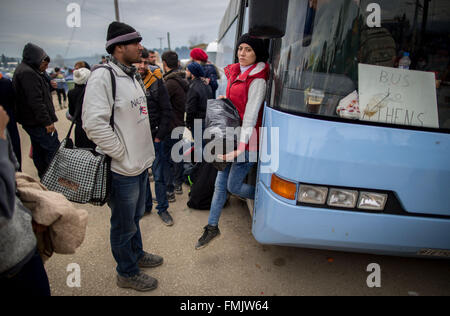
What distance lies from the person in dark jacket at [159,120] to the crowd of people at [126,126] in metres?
0.01

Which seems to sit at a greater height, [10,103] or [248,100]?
[248,100]

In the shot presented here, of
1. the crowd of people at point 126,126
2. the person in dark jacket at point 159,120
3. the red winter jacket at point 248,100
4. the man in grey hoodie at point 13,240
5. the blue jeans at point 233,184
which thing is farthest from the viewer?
the person in dark jacket at point 159,120

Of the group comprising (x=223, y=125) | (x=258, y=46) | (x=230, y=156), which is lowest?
(x=230, y=156)

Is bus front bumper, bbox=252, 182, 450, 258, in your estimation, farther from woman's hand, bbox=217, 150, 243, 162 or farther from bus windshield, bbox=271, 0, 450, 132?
bus windshield, bbox=271, 0, 450, 132

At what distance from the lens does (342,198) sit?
1896mm

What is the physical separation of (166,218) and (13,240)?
7.64 ft

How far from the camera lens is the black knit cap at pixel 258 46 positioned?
250cm

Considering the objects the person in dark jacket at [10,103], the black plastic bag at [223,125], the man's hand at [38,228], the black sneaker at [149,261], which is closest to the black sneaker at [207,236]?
the black sneaker at [149,261]

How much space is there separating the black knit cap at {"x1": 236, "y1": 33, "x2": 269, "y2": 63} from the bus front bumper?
1.41 meters

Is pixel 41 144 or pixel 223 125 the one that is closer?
pixel 223 125

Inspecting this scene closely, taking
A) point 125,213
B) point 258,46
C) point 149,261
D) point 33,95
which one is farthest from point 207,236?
point 33,95

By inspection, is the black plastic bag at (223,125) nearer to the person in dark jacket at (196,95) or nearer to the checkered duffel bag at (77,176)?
the checkered duffel bag at (77,176)

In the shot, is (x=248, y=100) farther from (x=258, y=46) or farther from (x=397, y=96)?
(x=397, y=96)

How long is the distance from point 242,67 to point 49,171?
197 centimetres
